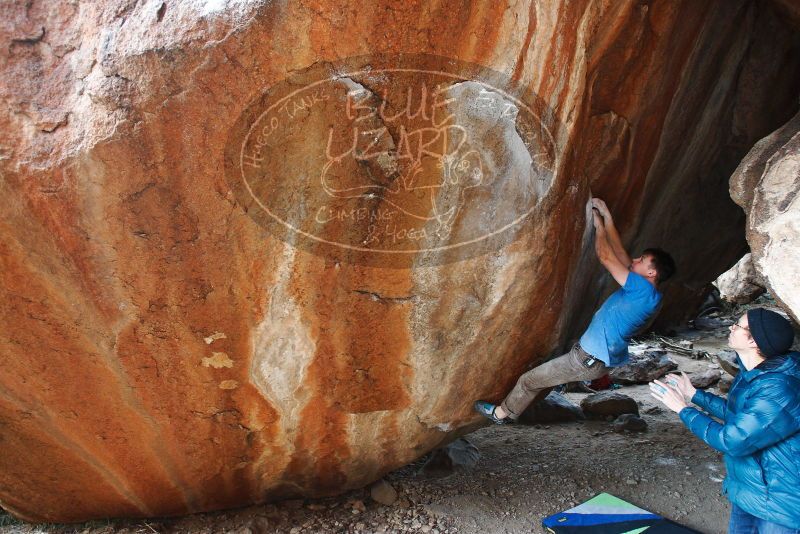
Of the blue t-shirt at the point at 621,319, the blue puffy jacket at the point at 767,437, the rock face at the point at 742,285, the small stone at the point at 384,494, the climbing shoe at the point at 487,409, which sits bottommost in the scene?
the small stone at the point at 384,494

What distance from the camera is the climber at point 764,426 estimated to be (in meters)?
2.62

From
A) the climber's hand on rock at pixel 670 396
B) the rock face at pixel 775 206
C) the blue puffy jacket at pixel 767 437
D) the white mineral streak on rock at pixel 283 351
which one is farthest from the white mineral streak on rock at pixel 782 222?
the white mineral streak on rock at pixel 283 351

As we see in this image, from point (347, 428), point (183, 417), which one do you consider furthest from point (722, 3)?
point (183, 417)

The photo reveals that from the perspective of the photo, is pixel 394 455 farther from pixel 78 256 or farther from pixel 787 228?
pixel 787 228

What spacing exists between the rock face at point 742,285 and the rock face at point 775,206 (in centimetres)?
687

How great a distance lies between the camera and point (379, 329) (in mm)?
3389

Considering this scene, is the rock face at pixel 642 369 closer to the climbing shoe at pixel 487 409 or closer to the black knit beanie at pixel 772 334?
the climbing shoe at pixel 487 409

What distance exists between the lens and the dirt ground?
394 cm

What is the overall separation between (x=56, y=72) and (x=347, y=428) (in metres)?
2.41

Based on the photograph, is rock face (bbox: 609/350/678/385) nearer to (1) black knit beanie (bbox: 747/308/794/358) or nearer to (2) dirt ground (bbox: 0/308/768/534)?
(2) dirt ground (bbox: 0/308/768/534)

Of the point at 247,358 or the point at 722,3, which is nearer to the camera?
the point at 247,358

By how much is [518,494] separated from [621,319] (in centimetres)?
158

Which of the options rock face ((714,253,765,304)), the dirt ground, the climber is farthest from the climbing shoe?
rock face ((714,253,765,304))

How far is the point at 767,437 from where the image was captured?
2629 mm
